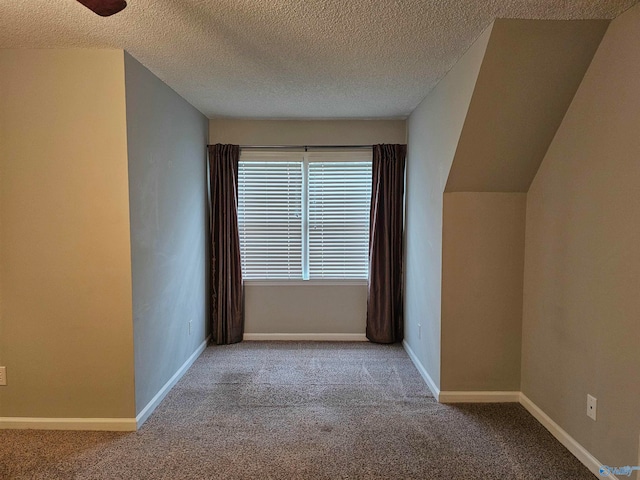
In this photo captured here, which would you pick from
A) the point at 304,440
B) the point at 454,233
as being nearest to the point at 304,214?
the point at 454,233

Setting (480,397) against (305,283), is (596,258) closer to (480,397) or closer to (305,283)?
(480,397)

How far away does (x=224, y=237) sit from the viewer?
413 cm

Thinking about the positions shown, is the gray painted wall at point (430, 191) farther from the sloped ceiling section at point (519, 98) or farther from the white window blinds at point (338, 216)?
the white window blinds at point (338, 216)

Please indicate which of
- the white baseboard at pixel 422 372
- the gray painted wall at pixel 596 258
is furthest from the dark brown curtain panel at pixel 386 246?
the gray painted wall at pixel 596 258

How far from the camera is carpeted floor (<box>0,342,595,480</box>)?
207 cm

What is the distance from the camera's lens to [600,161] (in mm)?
2004

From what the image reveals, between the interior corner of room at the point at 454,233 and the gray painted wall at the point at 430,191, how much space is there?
0.09 ft

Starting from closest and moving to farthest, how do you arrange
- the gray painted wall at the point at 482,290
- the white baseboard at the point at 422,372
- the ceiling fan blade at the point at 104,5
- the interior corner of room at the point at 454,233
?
1. the ceiling fan blade at the point at 104,5
2. the interior corner of room at the point at 454,233
3. the gray painted wall at the point at 482,290
4. the white baseboard at the point at 422,372

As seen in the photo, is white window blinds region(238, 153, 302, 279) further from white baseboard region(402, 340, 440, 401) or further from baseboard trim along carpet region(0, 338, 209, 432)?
baseboard trim along carpet region(0, 338, 209, 432)

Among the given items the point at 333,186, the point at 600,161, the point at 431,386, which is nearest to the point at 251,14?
the point at 600,161

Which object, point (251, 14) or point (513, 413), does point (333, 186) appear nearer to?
point (251, 14)

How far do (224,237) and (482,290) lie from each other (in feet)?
8.81

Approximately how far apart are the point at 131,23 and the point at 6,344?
2.18 m

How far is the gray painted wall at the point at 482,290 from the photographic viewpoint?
2766 mm
